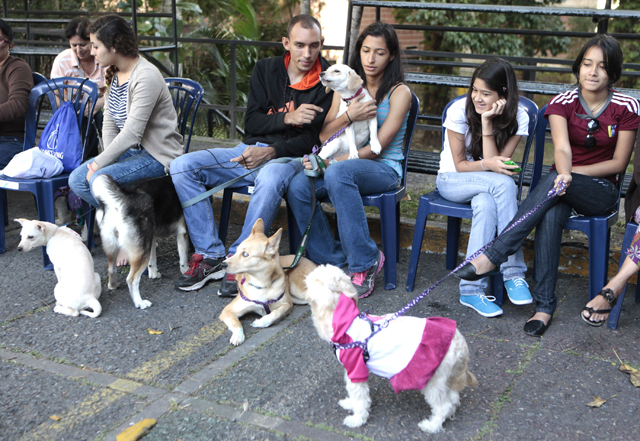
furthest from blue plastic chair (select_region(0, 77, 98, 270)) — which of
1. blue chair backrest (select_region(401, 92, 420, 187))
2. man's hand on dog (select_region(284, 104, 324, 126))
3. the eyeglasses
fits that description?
the eyeglasses

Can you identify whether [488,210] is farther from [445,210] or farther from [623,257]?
[623,257]

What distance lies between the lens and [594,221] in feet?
11.2

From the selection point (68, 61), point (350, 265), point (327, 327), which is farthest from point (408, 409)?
point (68, 61)

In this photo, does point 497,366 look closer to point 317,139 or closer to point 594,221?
point 594,221

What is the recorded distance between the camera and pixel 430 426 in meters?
2.42

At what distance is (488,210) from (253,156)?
5.39 feet

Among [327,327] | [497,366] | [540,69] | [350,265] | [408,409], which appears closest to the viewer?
[327,327]

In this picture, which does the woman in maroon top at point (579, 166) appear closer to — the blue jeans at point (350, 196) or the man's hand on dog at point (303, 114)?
the blue jeans at point (350, 196)

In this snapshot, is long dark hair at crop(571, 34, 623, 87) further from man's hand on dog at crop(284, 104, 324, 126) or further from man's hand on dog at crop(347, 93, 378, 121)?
man's hand on dog at crop(284, 104, 324, 126)

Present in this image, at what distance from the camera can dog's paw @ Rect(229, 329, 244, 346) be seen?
3.22m

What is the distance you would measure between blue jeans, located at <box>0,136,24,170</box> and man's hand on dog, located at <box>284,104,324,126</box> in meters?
2.43

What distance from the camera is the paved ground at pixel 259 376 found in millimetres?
2477

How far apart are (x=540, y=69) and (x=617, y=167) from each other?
2834 millimetres

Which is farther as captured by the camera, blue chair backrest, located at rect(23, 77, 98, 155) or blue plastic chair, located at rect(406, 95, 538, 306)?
blue chair backrest, located at rect(23, 77, 98, 155)
